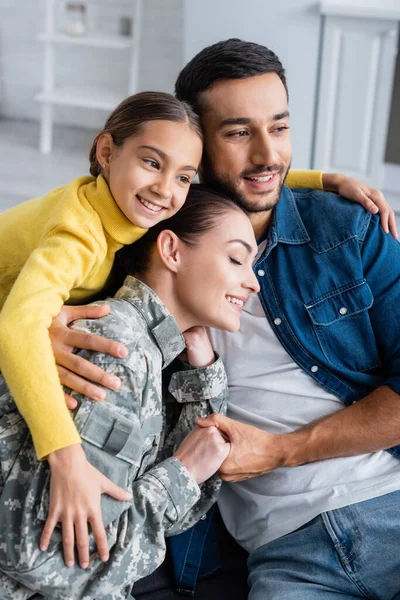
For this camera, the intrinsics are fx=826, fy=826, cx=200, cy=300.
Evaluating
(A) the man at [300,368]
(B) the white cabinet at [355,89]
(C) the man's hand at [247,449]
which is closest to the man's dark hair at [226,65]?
(A) the man at [300,368]

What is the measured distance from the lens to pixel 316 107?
14.7ft

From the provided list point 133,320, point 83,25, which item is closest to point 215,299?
point 133,320

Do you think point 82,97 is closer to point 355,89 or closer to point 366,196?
point 355,89

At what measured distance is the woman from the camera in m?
1.38

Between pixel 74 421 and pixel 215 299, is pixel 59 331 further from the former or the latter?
pixel 215 299

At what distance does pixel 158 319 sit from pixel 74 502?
0.42 metres

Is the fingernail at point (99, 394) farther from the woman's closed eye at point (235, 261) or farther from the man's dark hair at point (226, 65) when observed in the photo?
the man's dark hair at point (226, 65)

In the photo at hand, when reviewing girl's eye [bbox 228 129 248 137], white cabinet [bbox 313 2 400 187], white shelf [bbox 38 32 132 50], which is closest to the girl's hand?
girl's eye [bbox 228 129 248 137]

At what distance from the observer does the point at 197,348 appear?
1719mm

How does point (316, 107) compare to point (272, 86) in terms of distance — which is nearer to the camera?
point (272, 86)

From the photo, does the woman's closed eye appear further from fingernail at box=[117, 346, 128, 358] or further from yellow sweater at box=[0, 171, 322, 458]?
fingernail at box=[117, 346, 128, 358]

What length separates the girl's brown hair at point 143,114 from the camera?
1.65 meters

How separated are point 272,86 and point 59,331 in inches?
30.3

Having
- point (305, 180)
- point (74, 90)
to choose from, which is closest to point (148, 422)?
point (305, 180)
